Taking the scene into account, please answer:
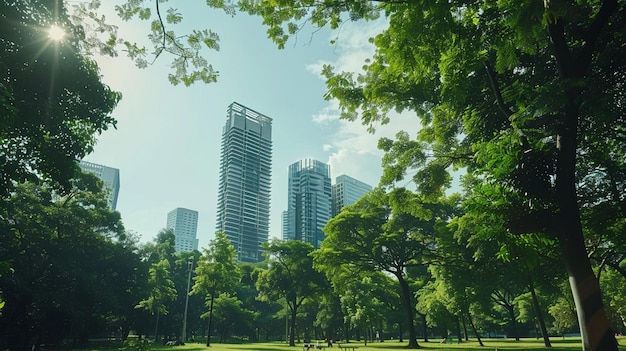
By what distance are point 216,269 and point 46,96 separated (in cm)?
2981

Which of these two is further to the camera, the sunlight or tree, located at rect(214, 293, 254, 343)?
tree, located at rect(214, 293, 254, 343)

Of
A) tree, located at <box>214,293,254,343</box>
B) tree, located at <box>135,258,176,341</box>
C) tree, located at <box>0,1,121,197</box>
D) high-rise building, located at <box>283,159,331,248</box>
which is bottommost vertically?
tree, located at <box>214,293,254,343</box>

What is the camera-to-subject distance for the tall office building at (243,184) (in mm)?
172500

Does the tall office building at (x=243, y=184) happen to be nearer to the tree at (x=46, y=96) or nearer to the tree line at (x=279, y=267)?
the tree line at (x=279, y=267)

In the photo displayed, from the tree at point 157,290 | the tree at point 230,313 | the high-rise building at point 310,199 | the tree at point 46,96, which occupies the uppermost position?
the high-rise building at point 310,199

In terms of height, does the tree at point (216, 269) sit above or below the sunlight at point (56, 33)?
below

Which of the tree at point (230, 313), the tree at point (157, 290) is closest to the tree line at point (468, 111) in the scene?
the tree at point (157, 290)

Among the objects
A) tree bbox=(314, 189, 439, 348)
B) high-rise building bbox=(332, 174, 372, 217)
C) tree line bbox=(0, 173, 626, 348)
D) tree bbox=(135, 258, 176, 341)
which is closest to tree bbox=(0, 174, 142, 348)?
tree line bbox=(0, 173, 626, 348)

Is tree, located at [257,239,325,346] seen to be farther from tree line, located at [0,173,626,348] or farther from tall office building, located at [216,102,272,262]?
tall office building, located at [216,102,272,262]

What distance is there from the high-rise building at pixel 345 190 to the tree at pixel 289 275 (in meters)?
141

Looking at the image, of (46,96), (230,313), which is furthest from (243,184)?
(46,96)

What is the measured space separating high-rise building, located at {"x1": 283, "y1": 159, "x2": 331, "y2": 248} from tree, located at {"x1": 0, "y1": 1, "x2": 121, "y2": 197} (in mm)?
153422

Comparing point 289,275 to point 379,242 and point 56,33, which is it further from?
point 56,33

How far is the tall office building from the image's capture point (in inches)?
6791
